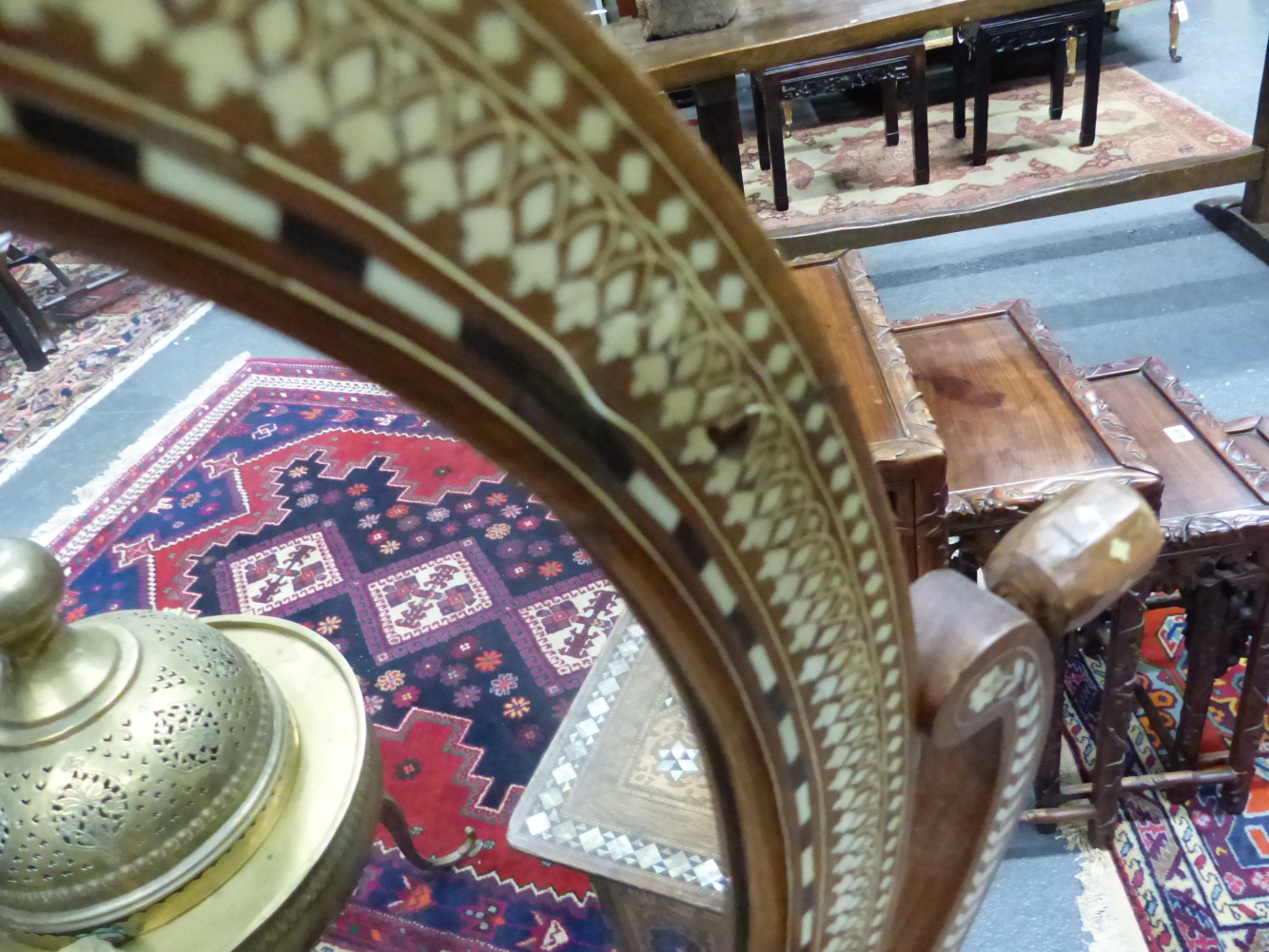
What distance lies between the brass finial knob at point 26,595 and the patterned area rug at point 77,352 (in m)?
1.89

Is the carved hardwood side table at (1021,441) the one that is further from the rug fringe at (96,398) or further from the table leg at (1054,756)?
the rug fringe at (96,398)

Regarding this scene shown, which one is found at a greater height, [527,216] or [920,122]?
[527,216]

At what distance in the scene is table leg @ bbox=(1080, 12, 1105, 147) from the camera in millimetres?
1893

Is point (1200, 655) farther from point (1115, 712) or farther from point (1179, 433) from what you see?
point (1179, 433)

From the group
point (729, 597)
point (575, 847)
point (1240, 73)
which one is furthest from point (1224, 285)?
point (729, 597)

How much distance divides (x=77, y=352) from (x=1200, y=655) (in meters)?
2.96

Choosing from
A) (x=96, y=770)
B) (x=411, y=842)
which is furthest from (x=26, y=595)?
(x=411, y=842)

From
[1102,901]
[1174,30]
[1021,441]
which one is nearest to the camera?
[1021,441]

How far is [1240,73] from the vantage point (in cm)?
284

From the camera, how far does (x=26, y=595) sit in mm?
677

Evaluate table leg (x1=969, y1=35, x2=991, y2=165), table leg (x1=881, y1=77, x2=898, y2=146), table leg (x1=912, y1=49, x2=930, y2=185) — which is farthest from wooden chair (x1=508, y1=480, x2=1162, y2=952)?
table leg (x1=881, y1=77, x2=898, y2=146)

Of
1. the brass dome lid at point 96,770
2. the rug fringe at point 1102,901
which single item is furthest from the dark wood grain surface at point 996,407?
the brass dome lid at point 96,770

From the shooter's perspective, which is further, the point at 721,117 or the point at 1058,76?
the point at 1058,76

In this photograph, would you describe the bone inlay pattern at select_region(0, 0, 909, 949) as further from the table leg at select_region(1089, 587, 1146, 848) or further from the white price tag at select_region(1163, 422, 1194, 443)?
the white price tag at select_region(1163, 422, 1194, 443)
